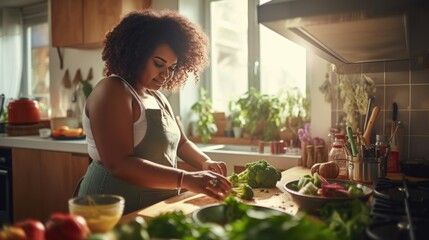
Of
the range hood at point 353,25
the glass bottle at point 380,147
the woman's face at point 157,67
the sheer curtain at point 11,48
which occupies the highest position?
the sheer curtain at point 11,48

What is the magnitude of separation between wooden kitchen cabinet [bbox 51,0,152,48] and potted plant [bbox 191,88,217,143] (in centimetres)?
88

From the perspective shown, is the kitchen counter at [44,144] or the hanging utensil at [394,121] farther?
the kitchen counter at [44,144]

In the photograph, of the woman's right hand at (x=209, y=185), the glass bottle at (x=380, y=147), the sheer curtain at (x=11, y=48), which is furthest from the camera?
the sheer curtain at (x=11, y=48)

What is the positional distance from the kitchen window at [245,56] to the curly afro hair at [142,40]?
131 centimetres

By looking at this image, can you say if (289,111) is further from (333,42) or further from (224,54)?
(333,42)

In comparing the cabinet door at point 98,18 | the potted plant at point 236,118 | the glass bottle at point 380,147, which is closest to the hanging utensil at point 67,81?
the cabinet door at point 98,18

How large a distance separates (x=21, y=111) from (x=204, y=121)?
1.58 metres

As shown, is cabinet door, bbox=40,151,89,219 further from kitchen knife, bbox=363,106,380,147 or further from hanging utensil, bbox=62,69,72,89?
kitchen knife, bbox=363,106,380,147

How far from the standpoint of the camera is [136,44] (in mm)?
1538

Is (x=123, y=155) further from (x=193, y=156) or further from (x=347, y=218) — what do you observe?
(x=347, y=218)

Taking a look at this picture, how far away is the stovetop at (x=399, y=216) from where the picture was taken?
0.80 metres

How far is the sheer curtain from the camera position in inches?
170

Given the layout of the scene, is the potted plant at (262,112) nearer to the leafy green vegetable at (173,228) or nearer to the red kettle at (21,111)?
the red kettle at (21,111)

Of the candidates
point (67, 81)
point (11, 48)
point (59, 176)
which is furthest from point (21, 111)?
point (11, 48)
